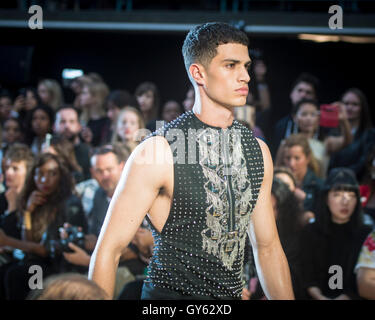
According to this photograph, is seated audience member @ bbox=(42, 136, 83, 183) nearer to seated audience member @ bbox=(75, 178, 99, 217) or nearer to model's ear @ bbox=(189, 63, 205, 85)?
seated audience member @ bbox=(75, 178, 99, 217)

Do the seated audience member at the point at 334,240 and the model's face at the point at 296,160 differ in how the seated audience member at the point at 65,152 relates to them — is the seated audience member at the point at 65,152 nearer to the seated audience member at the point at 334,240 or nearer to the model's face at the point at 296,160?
the model's face at the point at 296,160

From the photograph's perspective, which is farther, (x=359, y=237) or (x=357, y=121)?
(x=357, y=121)

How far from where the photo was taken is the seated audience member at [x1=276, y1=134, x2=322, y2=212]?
149 inches

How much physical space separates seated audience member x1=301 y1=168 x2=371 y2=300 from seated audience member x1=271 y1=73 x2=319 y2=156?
0.70m

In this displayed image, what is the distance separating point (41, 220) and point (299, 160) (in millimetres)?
1701

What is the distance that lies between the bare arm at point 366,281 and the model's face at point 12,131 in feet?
9.52

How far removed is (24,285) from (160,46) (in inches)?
96.1

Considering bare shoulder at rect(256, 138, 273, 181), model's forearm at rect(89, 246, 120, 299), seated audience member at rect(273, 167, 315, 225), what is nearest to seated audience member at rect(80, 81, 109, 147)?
seated audience member at rect(273, 167, 315, 225)

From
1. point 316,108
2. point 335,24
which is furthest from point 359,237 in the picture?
point 335,24

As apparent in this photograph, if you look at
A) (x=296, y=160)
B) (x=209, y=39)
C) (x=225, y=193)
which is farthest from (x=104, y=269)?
(x=296, y=160)

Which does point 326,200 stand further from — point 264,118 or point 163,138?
point 163,138

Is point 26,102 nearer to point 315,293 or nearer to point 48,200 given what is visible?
point 48,200

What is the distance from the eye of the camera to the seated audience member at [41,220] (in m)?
3.49
